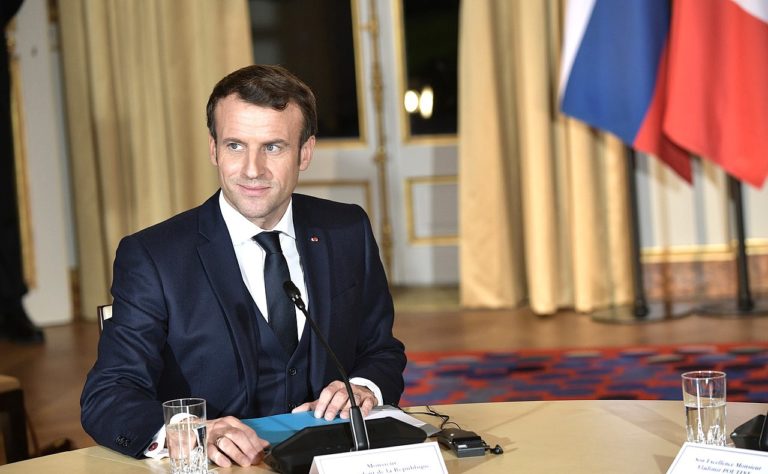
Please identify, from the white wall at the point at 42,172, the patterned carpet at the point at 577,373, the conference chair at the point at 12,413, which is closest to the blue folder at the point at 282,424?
the conference chair at the point at 12,413

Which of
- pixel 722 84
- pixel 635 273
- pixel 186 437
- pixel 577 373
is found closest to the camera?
pixel 186 437

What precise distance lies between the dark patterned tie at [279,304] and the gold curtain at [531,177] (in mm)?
4387

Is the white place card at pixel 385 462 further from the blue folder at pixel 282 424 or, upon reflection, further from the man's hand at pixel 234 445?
the blue folder at pixel 282 424

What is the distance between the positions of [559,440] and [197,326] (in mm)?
830

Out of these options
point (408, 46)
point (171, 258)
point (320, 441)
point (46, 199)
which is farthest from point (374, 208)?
point (320, 441)

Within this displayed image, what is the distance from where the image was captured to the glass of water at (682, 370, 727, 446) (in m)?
1.80

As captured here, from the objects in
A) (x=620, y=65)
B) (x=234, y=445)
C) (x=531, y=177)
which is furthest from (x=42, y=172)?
(x=234, y=445)

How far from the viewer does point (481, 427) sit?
1.98 m

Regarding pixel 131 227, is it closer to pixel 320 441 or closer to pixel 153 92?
pixel 153 92

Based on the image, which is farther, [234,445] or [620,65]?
[620,65]

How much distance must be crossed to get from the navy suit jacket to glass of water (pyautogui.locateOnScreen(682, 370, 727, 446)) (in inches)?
30.4

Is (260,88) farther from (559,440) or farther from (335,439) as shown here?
(559,440)

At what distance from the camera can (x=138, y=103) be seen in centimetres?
735

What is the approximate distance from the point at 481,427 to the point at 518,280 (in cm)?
518
